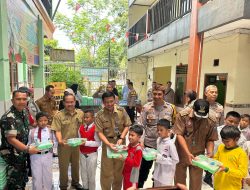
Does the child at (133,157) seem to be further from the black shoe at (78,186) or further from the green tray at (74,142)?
the black shoe at (78,186)

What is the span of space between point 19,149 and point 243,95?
218 inches

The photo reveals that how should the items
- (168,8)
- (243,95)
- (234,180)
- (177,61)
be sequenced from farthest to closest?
(177,61) < (168,8) < (243,95) < (234,180)

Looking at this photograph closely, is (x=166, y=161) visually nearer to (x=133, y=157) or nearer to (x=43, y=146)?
(x=133, y=157)

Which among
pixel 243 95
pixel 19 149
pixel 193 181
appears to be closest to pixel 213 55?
pixel 243 95

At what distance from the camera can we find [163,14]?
8.43 meters

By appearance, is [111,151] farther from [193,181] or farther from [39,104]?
[39,104]

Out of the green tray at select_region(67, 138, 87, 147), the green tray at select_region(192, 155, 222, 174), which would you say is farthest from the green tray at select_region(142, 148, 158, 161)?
the green tray at select_region(67, 138, 87, 147)

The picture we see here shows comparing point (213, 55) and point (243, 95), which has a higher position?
point (213, 55)

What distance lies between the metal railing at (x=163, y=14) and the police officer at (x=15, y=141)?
547cm

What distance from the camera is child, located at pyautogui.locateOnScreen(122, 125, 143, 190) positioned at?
8.86ft

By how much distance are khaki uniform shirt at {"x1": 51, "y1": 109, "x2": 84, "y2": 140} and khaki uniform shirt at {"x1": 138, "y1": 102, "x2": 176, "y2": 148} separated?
3.18 feet

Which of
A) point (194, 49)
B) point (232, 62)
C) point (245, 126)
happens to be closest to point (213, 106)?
point (245, 126)

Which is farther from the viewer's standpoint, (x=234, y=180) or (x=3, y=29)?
(x=3, y=29)

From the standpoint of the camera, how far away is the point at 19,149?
252 cm
